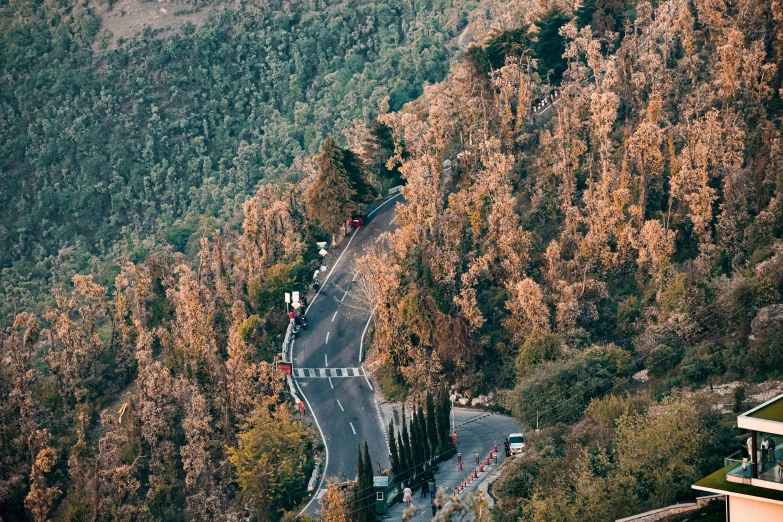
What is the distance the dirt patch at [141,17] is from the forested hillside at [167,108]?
1.08 metres

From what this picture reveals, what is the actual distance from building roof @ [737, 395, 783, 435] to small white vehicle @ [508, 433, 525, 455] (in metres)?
31.4

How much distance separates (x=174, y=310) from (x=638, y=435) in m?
40.6

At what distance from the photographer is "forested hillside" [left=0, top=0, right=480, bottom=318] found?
5645 inches

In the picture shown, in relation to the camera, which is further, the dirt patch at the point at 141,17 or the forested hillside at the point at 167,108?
the dirt patch at the point at 141,17

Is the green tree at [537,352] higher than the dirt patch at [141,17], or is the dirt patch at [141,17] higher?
the dirt patch at [141,17]

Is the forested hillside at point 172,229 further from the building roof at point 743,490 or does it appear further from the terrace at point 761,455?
the terrace at point 761,455

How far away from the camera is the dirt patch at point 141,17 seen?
165 meters

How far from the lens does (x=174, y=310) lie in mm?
89312

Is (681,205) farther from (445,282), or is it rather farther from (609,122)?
(445,282)

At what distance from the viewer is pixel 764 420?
1412 inches

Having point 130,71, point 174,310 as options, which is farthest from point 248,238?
point 130,71

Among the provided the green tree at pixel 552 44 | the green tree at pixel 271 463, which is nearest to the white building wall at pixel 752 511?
the green tree at pixel 271 463

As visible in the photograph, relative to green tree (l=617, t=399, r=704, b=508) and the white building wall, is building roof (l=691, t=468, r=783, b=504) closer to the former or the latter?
the white building wall

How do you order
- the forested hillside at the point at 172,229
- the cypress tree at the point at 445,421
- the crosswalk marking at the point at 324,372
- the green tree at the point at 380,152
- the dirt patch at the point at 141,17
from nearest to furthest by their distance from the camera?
1. the cypress tree at the point at 445,421
2. the forested hillside at the point at 172,229
3. the crosswalk marking at the point at 324,372
4. the green tree at the point at 380,152
5. the dirt patch at the point at 141,17
